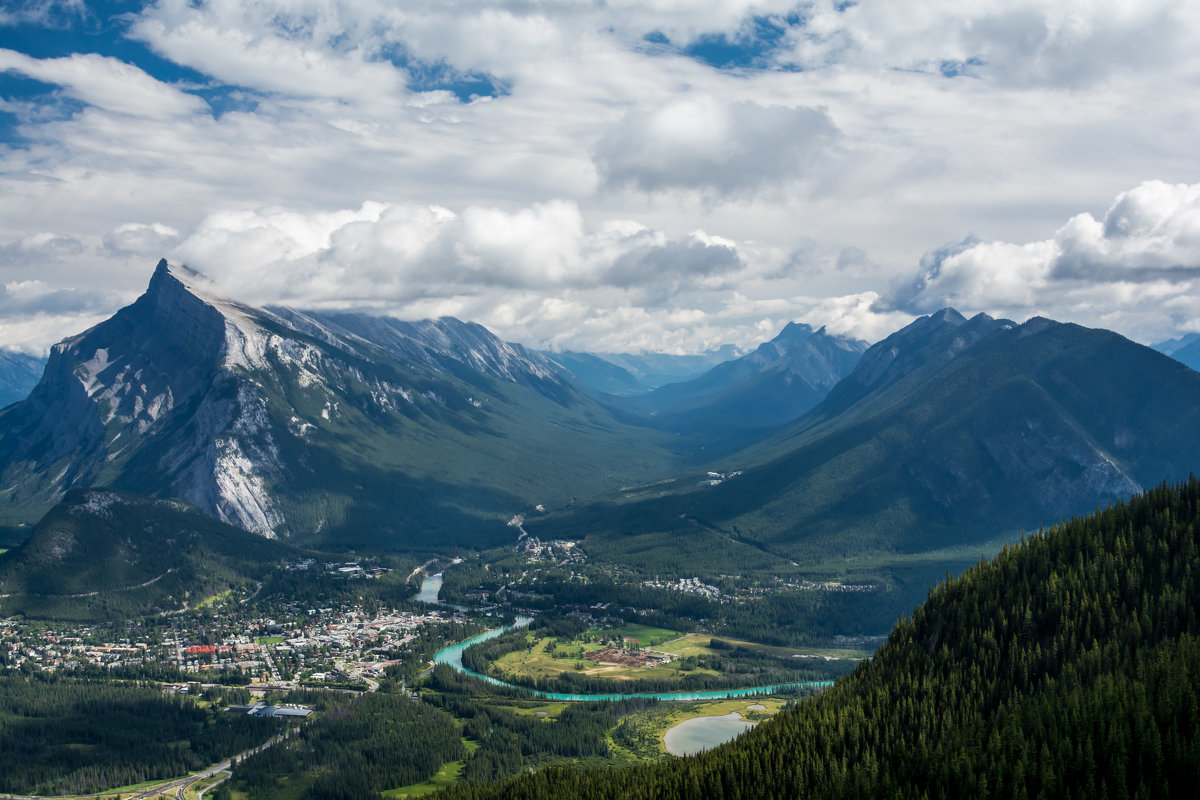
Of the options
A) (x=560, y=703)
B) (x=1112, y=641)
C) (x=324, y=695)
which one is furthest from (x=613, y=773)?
(x=324, y=695)

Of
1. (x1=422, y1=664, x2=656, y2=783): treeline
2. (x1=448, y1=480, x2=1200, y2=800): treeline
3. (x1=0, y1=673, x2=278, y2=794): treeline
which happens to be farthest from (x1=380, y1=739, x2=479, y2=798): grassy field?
(x1=0, y1=673, x2=278, y2=794): treeline

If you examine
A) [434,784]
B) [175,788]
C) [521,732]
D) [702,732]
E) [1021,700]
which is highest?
[1021,700]

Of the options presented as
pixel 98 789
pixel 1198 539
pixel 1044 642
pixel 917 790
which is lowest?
pixel 98 789

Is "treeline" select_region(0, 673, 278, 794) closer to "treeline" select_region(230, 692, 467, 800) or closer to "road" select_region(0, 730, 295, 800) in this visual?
"road" select_region(0, 730, 295, 800)

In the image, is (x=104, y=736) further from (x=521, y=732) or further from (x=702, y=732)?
(x=702, y=732)

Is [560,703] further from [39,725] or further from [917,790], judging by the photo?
[917,790]

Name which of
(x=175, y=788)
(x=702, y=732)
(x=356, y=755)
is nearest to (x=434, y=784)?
(x=356, y=755)

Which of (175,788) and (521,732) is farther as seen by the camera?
(521,732)
